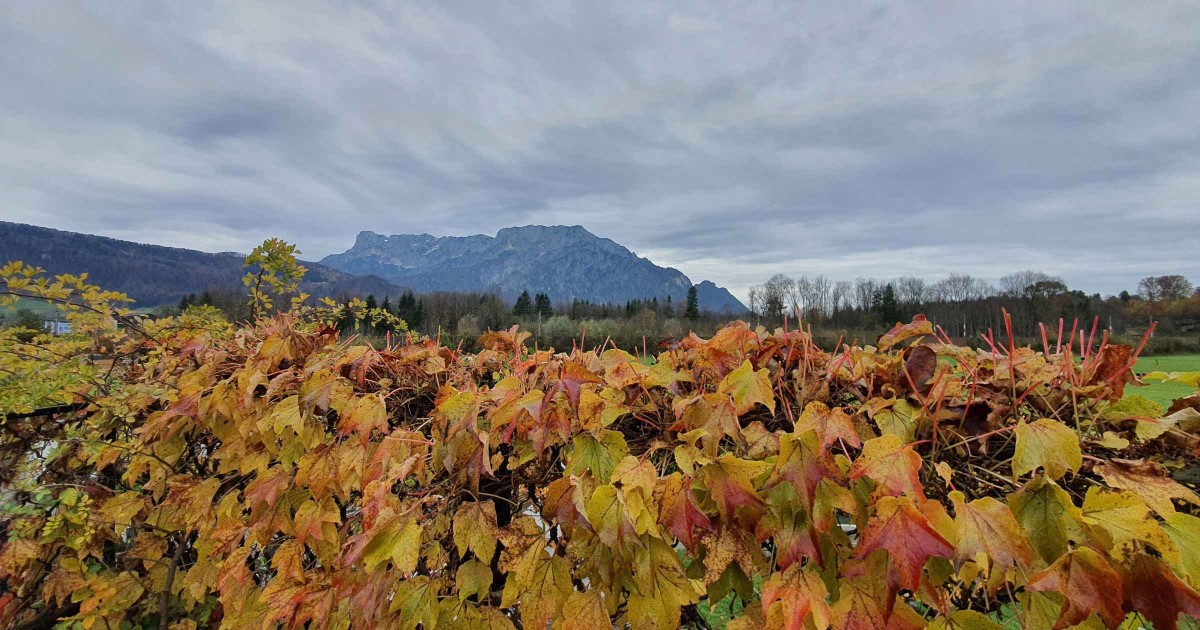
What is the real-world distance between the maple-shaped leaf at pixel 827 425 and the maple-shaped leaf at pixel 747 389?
0.10 m

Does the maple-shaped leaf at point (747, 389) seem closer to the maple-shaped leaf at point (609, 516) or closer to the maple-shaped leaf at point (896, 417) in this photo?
the maple-shaped leaf at point (896, 417)

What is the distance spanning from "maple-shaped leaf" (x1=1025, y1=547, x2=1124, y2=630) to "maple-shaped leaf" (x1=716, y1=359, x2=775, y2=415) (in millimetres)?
448

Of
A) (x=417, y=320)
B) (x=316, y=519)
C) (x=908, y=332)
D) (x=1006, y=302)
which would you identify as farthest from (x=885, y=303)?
(x=316, y=519)

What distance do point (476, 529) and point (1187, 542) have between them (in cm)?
122

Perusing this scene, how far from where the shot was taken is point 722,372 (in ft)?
3.99

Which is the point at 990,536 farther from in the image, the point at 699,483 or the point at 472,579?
the point at 472,579

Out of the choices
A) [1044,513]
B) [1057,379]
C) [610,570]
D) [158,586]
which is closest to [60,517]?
[158,586]

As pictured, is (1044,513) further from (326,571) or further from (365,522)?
(326,571)

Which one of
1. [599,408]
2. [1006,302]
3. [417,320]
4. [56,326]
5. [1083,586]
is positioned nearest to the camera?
[1083,586]

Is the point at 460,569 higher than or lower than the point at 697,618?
higher

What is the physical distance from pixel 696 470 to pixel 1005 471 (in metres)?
0.58

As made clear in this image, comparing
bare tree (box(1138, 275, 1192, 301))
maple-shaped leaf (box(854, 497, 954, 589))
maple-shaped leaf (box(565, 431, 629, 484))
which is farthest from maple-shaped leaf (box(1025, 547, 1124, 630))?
bare tree (box(1138, 275, 1192, 301))

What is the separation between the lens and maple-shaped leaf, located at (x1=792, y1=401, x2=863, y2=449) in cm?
87

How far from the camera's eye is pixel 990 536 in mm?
729
